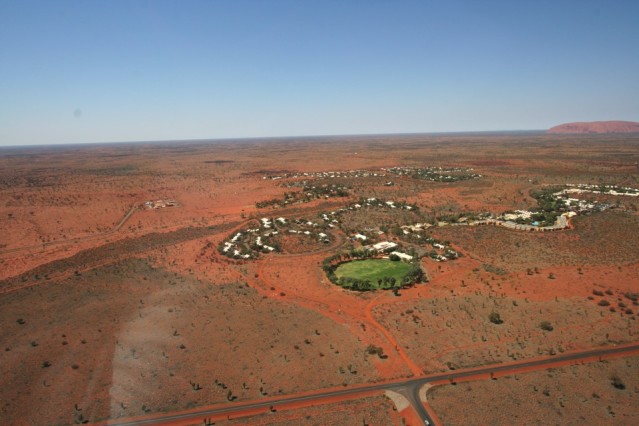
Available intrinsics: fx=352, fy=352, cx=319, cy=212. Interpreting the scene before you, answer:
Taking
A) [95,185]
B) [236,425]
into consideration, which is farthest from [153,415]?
[95,185]

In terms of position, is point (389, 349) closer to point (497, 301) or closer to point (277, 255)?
point (497, 301)

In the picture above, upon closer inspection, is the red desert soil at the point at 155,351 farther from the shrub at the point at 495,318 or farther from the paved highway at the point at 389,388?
the shrub at the point at 495,318

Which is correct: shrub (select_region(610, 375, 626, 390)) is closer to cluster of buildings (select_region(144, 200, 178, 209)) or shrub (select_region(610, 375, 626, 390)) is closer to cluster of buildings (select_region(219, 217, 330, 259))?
cluster of buildings (select_region(219, 217, 330, 259))

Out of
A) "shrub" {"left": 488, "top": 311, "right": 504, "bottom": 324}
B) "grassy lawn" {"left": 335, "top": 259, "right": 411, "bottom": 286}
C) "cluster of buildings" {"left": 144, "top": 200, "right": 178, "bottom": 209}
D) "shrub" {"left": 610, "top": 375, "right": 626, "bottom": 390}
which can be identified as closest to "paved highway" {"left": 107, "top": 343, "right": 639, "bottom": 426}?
"shrub" {"left": 610, "top": 375, "right": 626, "bottom": 390}

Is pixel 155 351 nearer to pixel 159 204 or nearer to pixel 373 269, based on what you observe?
pixel 373 269

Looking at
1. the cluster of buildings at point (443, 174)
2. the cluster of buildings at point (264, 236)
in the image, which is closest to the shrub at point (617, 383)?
the cluster of buildings at point (264, 236)

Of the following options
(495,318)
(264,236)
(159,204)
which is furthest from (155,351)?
(159,204)
